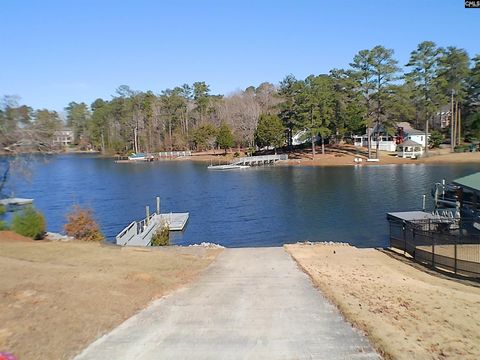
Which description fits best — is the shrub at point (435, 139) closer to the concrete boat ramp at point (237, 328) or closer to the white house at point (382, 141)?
the white house at point (382, 141)

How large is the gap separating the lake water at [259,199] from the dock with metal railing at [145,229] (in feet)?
2.95

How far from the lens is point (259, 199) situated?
46656mm

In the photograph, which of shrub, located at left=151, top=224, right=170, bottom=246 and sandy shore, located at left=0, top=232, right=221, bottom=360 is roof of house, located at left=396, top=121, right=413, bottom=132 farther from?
sandy shore, located at left=0, top=232, right=221, bottom=360

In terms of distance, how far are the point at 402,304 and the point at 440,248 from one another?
27.9 ft

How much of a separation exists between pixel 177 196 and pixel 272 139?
47.3m

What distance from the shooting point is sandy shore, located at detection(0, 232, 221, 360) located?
25.2ft

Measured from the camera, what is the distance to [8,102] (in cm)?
2614

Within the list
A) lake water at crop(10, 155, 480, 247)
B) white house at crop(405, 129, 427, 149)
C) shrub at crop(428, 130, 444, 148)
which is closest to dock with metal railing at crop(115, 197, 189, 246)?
lake water at crop(10, 155, 480, 247)

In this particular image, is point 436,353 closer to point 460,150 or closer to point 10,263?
point 10,263

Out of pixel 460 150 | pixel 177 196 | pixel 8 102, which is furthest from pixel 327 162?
pixel 8 102

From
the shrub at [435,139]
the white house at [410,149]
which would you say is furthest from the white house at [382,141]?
the shrub at [435,139]

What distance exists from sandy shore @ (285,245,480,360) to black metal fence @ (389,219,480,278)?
2.83 ft

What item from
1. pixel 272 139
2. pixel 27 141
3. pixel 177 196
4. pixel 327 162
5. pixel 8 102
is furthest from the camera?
pixel 272 139

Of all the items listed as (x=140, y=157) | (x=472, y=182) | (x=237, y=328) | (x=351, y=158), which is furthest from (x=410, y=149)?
(x=237, y=328)
